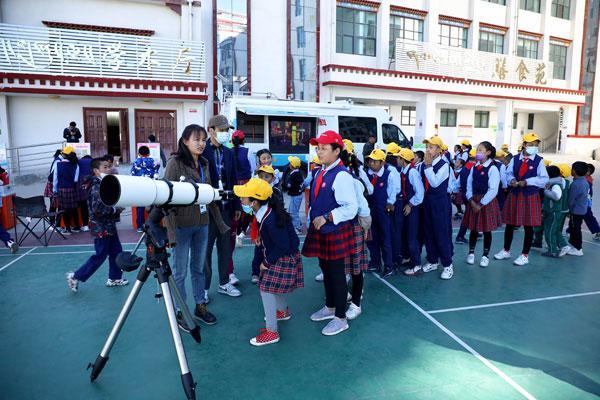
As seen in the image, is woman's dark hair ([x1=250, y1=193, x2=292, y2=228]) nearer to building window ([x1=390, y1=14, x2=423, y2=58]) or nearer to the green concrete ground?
the green concrete ground

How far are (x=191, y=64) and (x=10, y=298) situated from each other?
1057cm

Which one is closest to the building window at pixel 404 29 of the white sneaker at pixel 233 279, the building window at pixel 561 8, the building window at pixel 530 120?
the building window at pixel 561 8

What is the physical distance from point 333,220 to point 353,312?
1.15 metres

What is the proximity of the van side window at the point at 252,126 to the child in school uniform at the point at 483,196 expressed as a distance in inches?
282

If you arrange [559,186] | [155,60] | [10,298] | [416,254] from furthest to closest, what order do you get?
[155,60]
[559,186]
[416,254]
[10,298]

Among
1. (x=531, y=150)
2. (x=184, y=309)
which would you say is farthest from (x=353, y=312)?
(x=531, y=150)

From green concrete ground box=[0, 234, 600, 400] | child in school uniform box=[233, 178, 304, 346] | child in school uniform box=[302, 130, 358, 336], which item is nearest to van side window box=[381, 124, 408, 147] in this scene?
green concrete ground box=[0, 234, 600, 400]

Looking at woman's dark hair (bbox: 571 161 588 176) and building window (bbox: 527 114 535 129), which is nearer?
woman's dark hair (bbox: 571 161 588 176)

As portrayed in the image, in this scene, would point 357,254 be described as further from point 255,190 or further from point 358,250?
point 255,190

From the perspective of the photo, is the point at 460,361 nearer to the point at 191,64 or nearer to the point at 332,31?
the point at 191,64

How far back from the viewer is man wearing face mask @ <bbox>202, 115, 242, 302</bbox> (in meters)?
4.11

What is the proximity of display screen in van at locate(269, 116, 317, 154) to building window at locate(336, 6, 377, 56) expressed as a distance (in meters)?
6.38

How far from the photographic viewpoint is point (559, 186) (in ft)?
19.7

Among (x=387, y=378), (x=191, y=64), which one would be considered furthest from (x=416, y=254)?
(x=191, y=64)
